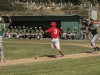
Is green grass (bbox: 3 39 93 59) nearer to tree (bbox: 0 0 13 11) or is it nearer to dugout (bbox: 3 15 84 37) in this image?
dugout (bbox: 3 15 84 37)

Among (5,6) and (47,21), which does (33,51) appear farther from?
(5,6)

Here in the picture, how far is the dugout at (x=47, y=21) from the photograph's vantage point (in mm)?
42478

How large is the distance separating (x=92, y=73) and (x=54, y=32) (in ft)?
21.7

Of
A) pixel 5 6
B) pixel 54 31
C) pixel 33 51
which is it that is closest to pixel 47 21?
pixel 33 51

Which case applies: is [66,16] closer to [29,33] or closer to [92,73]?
[29,33]

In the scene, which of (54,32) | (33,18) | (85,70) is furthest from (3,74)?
(33,18)

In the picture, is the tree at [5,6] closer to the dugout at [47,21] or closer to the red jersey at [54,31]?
the dugout at [47,21]

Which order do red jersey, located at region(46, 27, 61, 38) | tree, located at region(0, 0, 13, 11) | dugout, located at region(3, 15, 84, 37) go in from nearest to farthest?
red jersey, located at region(46, 27, 61, 38), dugout, located at region(3, 15, 84, 37), tree, located at region(0, 0, 13, 11)

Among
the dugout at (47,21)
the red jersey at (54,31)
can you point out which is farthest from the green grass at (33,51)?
the dugout at (47,21)

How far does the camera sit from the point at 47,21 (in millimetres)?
46188

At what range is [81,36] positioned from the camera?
133 feet

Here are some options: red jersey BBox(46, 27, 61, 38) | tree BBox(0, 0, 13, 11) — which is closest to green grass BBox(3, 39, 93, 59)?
red jersey BBox(46, 27, 61, 38)

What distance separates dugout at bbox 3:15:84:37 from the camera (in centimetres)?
4248

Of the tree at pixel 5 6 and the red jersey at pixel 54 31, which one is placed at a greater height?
the red jersey at pixel 54 31
